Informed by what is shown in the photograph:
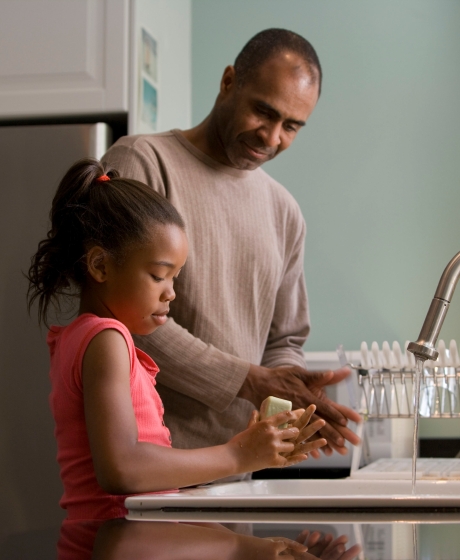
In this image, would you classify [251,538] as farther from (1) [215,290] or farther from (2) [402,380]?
(2) [402,380]

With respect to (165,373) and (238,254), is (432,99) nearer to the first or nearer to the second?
(238,254)

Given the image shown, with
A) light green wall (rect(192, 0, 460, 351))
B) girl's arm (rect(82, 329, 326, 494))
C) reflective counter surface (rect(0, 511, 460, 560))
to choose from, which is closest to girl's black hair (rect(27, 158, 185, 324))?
girl's arm (rect(82, 329, 326, 494))

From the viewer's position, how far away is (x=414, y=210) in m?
2.41

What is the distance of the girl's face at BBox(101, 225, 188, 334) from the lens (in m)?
0.93

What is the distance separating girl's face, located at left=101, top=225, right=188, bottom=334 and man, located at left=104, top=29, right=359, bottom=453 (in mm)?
302

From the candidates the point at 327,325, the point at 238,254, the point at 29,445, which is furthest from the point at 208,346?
the point at 327,325

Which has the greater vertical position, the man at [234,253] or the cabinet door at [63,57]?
the cabinet door at [63,57]

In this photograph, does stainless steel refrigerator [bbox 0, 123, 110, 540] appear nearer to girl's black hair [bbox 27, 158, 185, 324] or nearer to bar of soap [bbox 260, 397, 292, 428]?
girl's black hair [bbox 27, 158, 185, 324]

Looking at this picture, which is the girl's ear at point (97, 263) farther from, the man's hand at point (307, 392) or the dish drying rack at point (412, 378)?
the dish drying rack at point (412, 378)

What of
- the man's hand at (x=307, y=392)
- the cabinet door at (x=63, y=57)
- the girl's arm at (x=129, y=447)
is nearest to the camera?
the girl's arm at (x=129, y=447)

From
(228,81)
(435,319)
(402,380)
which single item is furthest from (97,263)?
(402,380)

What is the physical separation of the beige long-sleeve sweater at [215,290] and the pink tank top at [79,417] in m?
0.35

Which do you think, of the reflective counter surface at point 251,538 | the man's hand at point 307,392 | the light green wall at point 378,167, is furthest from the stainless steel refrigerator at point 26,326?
the reflective counter surface at point 251,538

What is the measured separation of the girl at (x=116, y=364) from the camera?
0.78 m
